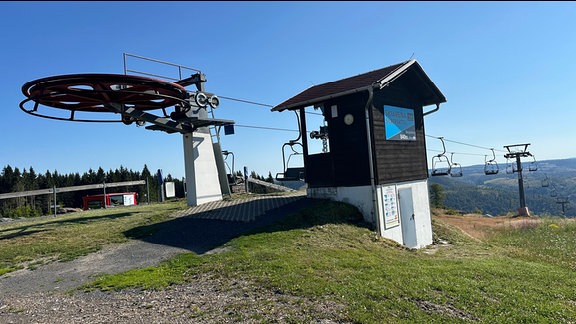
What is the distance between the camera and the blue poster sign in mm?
14656

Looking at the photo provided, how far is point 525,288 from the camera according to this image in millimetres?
7707

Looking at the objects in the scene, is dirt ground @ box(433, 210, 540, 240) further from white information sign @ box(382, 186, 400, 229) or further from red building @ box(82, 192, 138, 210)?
red building @ box(82, 192, 138, 210)

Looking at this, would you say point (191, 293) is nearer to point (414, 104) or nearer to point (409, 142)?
point (409, 142)

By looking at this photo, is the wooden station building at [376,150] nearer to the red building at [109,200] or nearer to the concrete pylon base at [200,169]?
the concrete pylon base at [200,169]

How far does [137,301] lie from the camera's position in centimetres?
605

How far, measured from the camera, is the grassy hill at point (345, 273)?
5.84m

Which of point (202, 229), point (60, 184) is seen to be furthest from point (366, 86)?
point (60, 184)

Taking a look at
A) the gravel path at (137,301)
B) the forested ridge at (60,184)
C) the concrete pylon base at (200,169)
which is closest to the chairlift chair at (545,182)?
the forested ridge at (60,184)

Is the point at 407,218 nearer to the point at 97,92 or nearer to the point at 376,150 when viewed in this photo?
the point at 376,150

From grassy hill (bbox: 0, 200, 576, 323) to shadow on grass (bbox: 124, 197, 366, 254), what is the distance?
10 centimetres

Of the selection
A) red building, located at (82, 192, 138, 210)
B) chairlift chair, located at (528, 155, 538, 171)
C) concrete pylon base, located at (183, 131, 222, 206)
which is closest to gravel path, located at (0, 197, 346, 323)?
concrete pylon base, located at (183, 131, 222, 206)

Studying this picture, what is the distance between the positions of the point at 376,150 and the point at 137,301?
969 cm

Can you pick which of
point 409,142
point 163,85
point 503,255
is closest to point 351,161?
point 409,142

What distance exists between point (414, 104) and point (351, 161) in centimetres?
501
